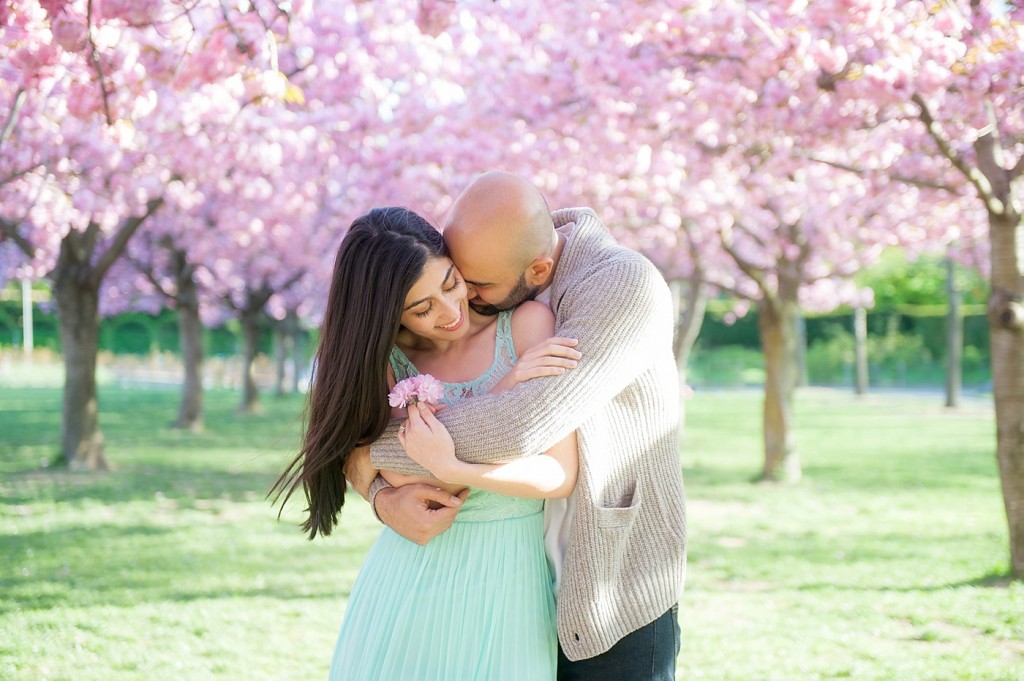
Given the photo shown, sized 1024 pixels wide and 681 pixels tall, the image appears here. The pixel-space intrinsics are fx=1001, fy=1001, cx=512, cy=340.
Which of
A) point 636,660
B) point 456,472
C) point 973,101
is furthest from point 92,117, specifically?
point 973,101

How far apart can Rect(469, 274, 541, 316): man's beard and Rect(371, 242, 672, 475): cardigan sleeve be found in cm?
11

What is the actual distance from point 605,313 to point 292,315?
26783mm

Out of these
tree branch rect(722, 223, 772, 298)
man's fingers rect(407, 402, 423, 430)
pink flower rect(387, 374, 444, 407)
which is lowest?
man's fingers rect(407, 402, 423, 430)

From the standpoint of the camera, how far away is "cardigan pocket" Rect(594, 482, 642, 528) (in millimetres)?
1991

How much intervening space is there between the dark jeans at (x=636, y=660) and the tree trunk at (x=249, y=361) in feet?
66.4

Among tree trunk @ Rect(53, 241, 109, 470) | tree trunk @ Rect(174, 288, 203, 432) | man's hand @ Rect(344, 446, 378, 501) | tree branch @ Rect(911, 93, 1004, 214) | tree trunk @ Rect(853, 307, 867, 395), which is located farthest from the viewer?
tree trunk @ Rect(853, 307, 867, 395)

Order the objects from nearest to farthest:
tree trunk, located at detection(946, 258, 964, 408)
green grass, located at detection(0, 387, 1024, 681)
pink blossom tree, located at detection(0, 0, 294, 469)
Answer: pink blossom tree, located at detection(0, 0, 294, 469) < green grass, located at detection(0, 387, 1024, 681) < tree trunk, located at detection(946, 258, 964, 408)

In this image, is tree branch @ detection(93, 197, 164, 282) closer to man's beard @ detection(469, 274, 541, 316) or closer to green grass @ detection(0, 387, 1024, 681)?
green grass @ detection(0, 387, 1024, 681)

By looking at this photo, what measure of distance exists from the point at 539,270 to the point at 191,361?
16.1 m

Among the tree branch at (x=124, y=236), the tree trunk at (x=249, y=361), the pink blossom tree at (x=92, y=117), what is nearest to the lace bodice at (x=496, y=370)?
the pink blossom tree at (x=92, y=117)

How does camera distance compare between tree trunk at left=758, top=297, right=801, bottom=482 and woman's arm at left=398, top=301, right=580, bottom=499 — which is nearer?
woman's arm at left=398, top=301, right=580, bottom=499

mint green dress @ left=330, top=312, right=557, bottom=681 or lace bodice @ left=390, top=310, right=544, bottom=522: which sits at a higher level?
lace bodice @ left=390, top=310, right=544, bottom=522

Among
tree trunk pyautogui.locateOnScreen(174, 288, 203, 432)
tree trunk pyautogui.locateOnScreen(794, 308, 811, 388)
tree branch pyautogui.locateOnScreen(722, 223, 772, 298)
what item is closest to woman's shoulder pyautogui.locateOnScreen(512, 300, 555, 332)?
tree branch pyautogui.locateOnScreen(722, 223, 772, 298)

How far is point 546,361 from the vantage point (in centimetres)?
191
